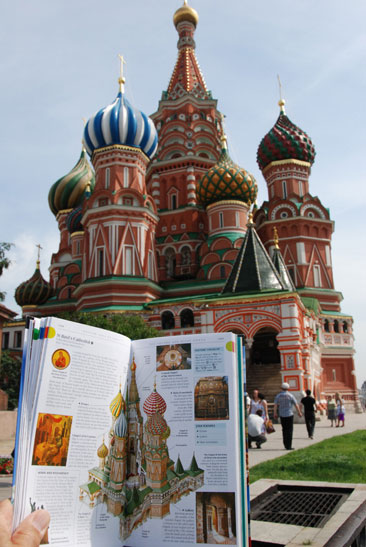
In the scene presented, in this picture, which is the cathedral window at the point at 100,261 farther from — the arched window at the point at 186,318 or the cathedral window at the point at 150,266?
the arched window at the point at 186,318

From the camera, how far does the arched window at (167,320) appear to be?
23189 mm

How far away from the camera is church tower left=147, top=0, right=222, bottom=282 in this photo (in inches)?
1173

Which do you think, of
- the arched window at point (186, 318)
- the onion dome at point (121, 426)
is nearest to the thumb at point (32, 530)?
the onion dome at point (121, 426)

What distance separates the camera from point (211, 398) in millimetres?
2186

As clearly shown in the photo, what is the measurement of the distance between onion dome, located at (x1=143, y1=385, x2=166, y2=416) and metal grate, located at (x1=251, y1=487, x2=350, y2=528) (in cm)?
207

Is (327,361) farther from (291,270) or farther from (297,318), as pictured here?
(297,318)

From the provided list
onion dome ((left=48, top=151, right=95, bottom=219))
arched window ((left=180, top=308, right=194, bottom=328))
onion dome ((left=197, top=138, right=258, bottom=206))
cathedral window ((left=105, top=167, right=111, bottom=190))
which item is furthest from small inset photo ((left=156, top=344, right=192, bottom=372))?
onion dome ((left=48, top=151, right=95, bottom=219))

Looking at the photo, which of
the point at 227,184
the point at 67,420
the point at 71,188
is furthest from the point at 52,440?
the point at 71,188

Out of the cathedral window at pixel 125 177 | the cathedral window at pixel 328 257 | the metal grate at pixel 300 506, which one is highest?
the cathedral window at pixel 125 177

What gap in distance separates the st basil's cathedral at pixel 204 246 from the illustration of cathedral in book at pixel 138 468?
15.8 metres

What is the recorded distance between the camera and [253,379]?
1995cm

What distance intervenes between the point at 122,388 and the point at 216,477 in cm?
55

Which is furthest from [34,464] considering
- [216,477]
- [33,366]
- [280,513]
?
[280,513]

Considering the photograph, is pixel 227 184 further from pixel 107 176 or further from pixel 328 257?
pixel 328 257
